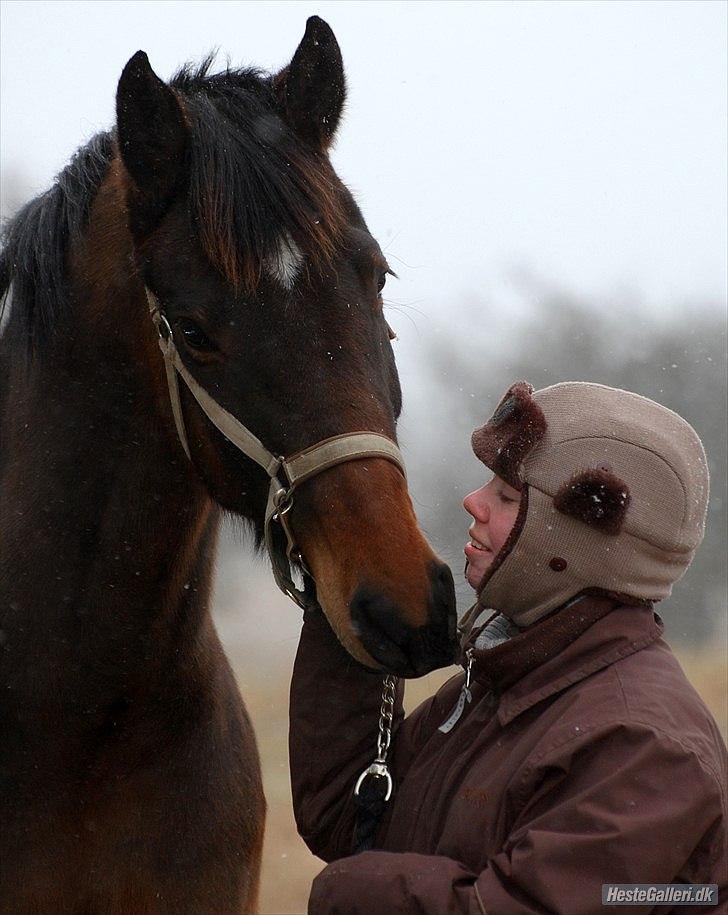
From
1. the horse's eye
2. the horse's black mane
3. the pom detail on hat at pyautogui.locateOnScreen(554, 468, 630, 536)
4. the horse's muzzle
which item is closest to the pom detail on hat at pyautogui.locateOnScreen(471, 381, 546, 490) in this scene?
the pom detail on hat at pyautogui.locateOnScreen(554, 468, 630, 536)

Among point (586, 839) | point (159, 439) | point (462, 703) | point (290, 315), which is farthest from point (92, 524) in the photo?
point (586, 839)

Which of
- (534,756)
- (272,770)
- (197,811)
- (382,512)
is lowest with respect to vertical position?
(272,770)

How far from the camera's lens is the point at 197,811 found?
2.45 meters

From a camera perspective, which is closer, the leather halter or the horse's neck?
the leather halter

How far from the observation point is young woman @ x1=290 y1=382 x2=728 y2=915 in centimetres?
156

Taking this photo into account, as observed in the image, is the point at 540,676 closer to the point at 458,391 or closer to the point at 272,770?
the point at 272,770

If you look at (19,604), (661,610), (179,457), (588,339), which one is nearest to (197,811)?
(19,604)

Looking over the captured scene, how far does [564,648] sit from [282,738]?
7513 mm

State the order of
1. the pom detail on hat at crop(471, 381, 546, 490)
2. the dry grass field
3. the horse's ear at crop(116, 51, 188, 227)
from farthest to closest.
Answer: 1. the dry grass field
2. the horse's ear at crop(116, 51, 188, 227)
3. the pom detail on hat at crop(471, 381, 546, 490)

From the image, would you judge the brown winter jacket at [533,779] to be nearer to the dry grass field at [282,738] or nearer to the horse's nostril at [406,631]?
the horse's nostril at [406,631]

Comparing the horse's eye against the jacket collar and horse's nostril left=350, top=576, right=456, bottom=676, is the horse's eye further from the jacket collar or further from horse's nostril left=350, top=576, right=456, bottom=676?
the jacket collar

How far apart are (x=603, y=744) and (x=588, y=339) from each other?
14415 millimetres

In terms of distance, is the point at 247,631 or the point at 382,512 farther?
the point at 247,631

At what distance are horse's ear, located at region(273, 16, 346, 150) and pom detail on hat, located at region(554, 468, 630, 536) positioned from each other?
41.6 inches
